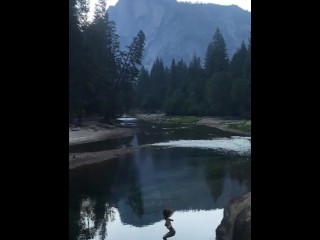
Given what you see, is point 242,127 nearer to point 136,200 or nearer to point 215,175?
point 215,175

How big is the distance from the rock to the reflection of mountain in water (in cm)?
356

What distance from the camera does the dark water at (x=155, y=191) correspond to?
15281mm

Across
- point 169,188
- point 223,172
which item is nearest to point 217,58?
point 223,172

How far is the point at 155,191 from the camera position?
2050 centimetres

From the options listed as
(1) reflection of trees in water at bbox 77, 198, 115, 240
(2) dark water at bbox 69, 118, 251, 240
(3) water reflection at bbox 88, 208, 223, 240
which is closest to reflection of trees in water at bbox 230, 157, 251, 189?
(2) dark water at bbox 69, 118, 251, 240

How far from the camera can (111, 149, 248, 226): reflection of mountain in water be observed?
17.7m

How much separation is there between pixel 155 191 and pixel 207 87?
54352 mm

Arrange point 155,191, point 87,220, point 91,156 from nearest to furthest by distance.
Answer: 1. point 87,220
2. point 155,191
3. point 91,156

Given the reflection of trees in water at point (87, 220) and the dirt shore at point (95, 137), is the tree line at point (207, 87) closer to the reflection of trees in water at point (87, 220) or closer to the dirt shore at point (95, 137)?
the dirt shore at point (95, 137)

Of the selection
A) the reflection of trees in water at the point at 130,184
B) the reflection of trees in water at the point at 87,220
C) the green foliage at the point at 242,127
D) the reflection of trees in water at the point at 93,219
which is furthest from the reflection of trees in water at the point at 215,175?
the green foliage at the point at 242,127

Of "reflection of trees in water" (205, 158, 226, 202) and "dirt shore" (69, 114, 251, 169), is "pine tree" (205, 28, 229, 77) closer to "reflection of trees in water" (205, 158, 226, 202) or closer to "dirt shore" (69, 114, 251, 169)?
"dirt shore" (69, 114, 251, 169)

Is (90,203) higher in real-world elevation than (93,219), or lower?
higher

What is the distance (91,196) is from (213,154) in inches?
538

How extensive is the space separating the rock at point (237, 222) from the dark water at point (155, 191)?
0.76 metres
